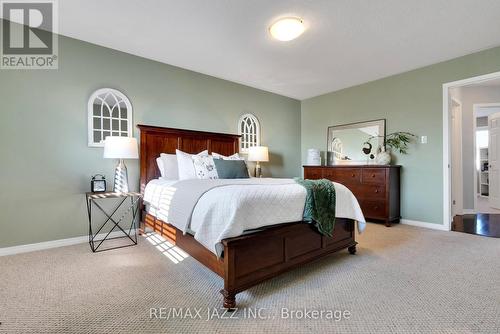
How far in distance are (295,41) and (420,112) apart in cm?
239

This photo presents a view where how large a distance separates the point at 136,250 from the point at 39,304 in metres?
1.07

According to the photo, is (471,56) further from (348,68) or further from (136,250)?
(136,250)

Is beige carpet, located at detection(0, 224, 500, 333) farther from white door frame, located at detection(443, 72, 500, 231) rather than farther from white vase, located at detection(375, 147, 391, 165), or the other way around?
white vase, located at detection(375, 147, 391, 165)

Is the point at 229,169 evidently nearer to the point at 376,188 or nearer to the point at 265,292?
the point at 265,292

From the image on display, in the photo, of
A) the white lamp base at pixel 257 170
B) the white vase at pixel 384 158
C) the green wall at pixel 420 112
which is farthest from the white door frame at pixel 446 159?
the white lamp base at pixel 257 170

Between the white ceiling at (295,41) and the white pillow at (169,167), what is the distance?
145 centimetres

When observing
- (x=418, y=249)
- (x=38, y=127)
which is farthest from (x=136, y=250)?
(x=418, y=249)

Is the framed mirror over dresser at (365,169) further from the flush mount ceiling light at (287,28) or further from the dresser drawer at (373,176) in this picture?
the flush mount ceiling light at (287,28)

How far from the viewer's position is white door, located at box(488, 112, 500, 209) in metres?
5.11

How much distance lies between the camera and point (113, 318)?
4.86ft

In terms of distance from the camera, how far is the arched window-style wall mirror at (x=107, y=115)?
9.92ft

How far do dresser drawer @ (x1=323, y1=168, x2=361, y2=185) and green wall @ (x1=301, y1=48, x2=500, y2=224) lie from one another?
2.37ft

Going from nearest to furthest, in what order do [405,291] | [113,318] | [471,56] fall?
[113,318] < [405,291] < [471,56]

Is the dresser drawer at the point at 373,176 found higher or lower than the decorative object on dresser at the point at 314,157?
lower
